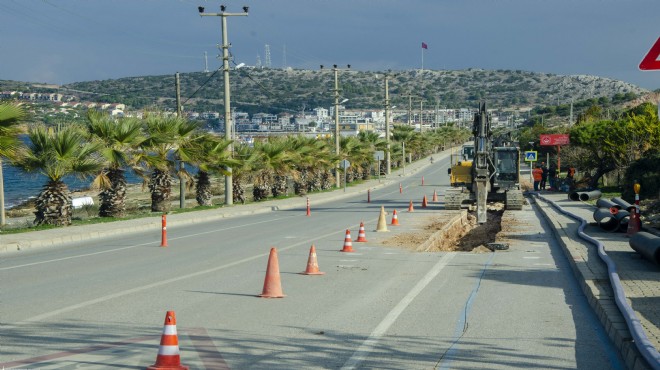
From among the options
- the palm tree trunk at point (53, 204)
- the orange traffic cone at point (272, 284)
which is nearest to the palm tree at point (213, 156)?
the palm tree trunk at point (53, 204)

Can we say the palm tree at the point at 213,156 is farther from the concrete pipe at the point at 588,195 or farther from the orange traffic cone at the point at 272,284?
the orange traffic cone at the point at 272,284

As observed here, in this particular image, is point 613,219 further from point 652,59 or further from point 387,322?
point 652,59

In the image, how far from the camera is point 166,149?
34.4 m

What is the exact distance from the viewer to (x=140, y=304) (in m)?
11.7

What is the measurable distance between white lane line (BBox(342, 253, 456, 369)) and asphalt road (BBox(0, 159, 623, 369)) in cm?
2

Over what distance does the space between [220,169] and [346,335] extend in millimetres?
29170

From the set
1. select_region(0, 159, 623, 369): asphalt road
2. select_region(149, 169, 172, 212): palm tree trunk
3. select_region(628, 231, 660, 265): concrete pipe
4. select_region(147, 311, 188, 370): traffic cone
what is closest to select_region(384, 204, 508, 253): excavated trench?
select_region(0, 159, 623, 369): asphalt road

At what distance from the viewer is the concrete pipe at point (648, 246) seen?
→ 14.7 meters

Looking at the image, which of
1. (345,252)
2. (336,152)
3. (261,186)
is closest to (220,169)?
(261,186)

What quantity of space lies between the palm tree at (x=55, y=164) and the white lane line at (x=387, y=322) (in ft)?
49.9

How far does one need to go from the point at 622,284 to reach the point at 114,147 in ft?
72.3

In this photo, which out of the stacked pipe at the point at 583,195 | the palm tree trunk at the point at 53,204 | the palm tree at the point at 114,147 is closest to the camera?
the palm tree trunk at the point at 53,204

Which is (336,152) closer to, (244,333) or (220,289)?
(220,289)

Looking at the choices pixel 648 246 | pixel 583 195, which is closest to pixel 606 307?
pixel 648 246
